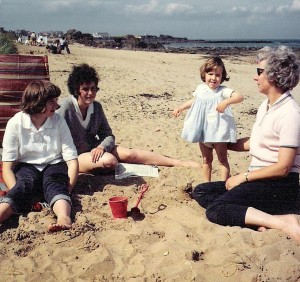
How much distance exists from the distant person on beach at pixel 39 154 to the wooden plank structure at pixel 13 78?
4.14 ft

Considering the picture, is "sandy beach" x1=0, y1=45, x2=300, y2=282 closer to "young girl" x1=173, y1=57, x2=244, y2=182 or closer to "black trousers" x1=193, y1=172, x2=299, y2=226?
"black trousers" x1=193, y1=172, x2=299, y2=226

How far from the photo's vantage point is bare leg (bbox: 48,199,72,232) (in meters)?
3.24

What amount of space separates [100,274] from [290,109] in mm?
1944

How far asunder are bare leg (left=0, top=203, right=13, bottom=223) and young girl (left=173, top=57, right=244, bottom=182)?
6.68 feet

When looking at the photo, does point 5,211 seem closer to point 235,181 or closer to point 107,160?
point 107,160

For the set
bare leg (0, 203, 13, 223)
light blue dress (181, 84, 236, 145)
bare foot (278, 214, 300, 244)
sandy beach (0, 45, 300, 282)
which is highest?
light blue dress (181, 84, 236, 145)

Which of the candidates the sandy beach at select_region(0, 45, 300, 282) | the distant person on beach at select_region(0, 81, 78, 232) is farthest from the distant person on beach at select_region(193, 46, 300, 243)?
the distant person on beach at select_region(0, 81, 78, 232)

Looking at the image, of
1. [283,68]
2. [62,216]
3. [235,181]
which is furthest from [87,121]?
[283,68]

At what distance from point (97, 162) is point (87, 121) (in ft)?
1.70

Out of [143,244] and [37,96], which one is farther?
[37,96]

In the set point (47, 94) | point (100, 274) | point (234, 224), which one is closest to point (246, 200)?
point (234, 224)

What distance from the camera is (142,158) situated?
5.16 meters

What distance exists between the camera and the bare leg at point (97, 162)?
4.61 meters

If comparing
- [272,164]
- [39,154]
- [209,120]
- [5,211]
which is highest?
[209,120]
